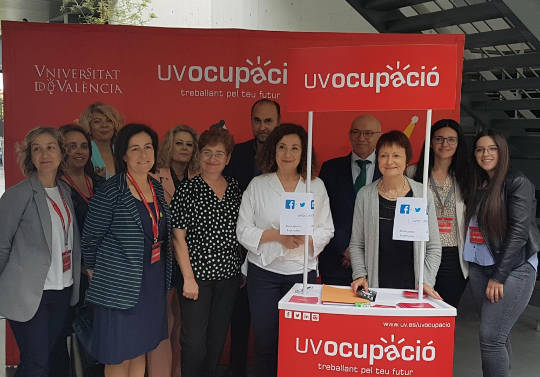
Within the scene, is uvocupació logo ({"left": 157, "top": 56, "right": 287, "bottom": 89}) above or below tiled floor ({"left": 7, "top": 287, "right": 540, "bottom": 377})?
above

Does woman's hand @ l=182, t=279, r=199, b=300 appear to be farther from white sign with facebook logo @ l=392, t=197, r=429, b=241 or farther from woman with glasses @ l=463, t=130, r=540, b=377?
woman with glasses @ l=463, t=130, r=540, b=377

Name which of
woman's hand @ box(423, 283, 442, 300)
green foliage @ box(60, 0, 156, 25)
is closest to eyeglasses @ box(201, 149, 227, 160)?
woman's hand @ box(423, 283, 442, 300)

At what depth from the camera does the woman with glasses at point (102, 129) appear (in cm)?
315

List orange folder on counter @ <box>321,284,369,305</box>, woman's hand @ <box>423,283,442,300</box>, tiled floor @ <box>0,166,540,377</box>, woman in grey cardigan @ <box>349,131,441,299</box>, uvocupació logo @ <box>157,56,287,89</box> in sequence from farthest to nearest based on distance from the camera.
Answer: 1. tiled floor @ <box>0,166,540,377</box>
2. uvocupació logo @ <box>157,56,287,89</box>
3. woman in grey cardigan @ <box>349,131,441,299</box>
4. woman's hand @ <box>423,283,442,300</box>
5. orange folder on counter @ <box>321,284,369,305</box>

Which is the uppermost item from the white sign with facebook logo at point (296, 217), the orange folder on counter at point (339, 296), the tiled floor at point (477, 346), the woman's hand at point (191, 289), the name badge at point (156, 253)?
the white sign with facebook logo at point (296, 217)

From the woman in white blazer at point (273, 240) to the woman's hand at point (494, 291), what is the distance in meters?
0.88

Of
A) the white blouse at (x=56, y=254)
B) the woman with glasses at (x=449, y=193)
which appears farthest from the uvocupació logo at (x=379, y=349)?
the white blouse at (x=56, y=254)

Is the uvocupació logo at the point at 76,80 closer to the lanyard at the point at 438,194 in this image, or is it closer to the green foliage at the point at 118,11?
the lanyard at the point at 438,194

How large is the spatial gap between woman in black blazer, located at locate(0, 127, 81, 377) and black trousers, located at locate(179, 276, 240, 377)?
0.65 m

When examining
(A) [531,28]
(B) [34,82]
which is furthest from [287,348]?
(A) [531,28]

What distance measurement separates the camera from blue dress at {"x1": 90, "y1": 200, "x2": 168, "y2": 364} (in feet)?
7.61

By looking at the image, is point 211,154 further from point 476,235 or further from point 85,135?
point 476,235

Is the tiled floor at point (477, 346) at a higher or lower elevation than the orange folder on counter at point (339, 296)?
lower

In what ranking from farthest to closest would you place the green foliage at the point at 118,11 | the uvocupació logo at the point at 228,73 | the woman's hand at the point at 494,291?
the green foliage at the point at 118,11 < the uvocupació logo at the point at 228,73 < the woman's hand at the point at 494,291
